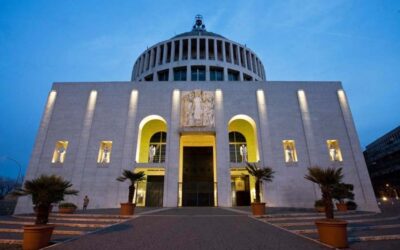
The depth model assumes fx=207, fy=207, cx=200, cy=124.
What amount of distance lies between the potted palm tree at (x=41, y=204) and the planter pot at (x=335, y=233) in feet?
25.7

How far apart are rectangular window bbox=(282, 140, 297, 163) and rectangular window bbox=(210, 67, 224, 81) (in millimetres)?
15254

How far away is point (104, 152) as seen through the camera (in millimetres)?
22734

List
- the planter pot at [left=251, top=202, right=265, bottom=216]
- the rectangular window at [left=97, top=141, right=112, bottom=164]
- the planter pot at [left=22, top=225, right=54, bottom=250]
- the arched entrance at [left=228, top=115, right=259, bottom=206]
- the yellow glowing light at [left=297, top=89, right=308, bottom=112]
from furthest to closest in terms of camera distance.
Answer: the yellow glowing light at [left=297, top=89, right=308, bottom=112] < the arched entrance at [left=228, top=115, right=259, bottom=206] < the rectangular window at [left=97, top=141, right=112, bottom=164] < the planter pot at [left=251, top=202, right=265, bottom=216] < the planter pot at [left=22, top=225, right=54, bottom=250]

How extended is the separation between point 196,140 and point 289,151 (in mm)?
10878

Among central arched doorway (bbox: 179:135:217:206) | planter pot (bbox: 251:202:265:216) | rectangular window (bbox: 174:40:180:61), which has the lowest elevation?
planter pot (bbox: 251:202:265:216)

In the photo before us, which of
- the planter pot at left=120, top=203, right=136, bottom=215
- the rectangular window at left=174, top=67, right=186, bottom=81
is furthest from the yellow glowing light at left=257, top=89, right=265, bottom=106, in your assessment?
the planter pot at left=120, top=203, right=136, bottom=215

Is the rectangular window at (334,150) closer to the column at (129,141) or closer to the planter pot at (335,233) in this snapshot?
the planter pot at (335,233)

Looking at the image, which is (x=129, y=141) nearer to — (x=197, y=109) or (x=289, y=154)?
(x=197, y=109)

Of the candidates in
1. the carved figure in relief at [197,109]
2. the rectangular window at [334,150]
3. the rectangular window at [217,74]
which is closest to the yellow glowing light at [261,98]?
the carved figure in relief at [197,109]

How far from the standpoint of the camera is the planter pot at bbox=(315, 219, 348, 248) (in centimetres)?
542

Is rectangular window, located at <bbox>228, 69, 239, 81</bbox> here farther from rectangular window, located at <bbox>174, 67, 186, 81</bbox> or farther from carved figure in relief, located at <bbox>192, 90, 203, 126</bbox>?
carved figure in relief, located at <bbox>192, 90, 203, 126</bbox>

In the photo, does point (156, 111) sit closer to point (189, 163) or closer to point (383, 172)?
point (189, 163)

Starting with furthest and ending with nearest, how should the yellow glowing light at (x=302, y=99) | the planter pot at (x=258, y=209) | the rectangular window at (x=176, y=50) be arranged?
1. the rectangular window at (x=176, y=50)
2. the yellow glowing light at (x=302, y=99)
3. the planter pot at (x=258, y=209)

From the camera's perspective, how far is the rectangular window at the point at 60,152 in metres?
22.1
